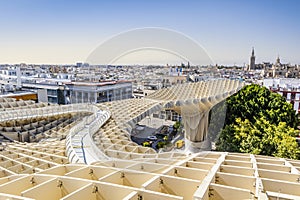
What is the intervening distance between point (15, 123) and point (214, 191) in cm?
1754

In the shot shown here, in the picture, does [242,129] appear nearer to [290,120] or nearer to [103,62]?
[290,120]

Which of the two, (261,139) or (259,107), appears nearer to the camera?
(261,139)

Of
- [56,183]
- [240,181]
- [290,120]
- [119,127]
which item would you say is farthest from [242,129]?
[56,183]

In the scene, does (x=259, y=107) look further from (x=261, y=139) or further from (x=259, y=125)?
(x=261, y=139)

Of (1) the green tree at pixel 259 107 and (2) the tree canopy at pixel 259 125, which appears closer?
(2) the tree canopy at pixel 259 125

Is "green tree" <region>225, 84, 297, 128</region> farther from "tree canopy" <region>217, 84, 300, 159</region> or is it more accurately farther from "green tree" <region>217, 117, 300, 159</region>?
"green tree" <region>217, 117, 300, 159</region>

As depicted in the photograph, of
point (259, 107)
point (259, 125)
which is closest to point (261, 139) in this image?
point (259, 125)

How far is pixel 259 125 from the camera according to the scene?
755 inches

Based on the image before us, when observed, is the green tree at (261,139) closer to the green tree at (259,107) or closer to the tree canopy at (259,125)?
the tree canopy at (259,125)

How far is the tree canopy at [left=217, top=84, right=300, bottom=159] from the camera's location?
16328 millimetres

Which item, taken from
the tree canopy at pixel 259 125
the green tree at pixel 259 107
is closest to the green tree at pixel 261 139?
the tree canopy at pixel 259 125

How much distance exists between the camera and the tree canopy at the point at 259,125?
16328mm

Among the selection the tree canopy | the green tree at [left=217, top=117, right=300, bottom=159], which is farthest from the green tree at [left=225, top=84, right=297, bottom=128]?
the green tree at [left=217, top=117, right=300, bottom=159]

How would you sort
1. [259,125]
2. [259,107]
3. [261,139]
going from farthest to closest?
[259,107] → [259,125] → [261,139]
